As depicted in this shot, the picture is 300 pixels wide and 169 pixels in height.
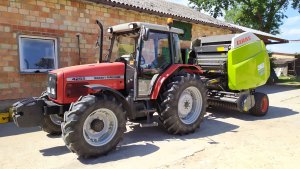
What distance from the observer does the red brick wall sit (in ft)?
23.7

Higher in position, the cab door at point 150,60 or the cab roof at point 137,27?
the cab roof at point 137,27

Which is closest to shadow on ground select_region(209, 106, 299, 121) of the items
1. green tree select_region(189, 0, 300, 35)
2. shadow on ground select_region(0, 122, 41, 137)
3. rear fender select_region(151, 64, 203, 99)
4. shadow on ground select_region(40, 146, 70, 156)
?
rear fender select_region(151, 64, 203, 99)

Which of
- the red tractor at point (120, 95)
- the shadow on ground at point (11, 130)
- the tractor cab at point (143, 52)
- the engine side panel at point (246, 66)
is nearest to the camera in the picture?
the red tractor at point (120, 95)

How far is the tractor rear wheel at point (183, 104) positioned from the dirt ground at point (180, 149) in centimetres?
22

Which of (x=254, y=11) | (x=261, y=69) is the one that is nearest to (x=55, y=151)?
(x=261, y=69)

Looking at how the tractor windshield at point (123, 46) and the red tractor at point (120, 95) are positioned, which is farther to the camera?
the tractor windshield at point (123, 46)

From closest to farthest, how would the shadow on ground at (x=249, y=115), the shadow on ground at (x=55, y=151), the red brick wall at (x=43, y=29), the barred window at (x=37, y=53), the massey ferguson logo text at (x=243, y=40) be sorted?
the shadow on ground at (x=55, y=151) < the massey ferguson logo text at (x=243, y=40) < the red brick wall at (x=43, y=29) < the shadow on ground at (x=249, y=115) < the barred window at (x=37, y=53)

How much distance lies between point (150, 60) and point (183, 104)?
1146 mm

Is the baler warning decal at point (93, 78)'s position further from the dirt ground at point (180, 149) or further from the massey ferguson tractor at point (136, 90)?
the dirt ground at point (180, 149)

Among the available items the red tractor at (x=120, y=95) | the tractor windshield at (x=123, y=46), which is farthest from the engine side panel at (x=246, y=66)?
the tractor windshield at (x=123, y=46)

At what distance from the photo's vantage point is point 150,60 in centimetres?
542

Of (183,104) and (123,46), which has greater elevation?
(123,46)

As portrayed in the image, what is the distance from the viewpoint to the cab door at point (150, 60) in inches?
Answer: 205

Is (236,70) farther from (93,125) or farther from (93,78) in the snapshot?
(93,125)
